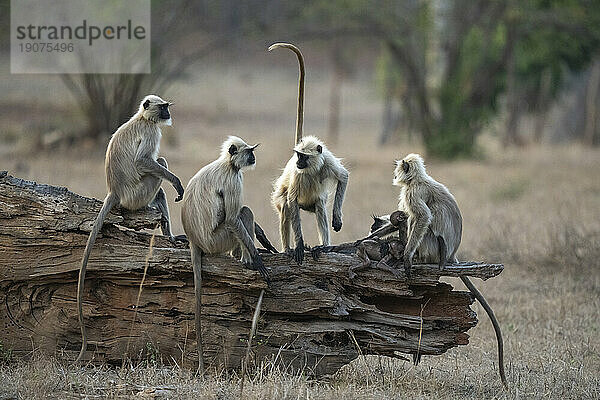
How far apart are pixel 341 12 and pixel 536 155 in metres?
6.21

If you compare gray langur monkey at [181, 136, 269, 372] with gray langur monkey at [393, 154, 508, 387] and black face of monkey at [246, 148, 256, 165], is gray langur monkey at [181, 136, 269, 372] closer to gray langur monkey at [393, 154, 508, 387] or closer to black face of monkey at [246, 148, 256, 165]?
black face of monkey at [246, 148, 256, 165]

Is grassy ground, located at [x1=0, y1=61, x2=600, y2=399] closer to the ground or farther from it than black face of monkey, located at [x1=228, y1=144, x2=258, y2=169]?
closer to the ground

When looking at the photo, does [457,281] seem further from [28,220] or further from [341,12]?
[341,12]

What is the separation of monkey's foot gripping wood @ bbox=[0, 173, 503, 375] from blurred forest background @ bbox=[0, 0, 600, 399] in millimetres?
216

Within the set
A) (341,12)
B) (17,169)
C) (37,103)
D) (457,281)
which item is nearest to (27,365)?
(457,281)

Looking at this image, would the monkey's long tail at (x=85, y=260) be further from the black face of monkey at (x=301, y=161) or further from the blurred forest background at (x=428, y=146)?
Answer: the black face of monkey at (x=301, y=161)

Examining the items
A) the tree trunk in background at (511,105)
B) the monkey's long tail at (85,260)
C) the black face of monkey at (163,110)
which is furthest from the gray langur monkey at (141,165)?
the tree trunk in background at (511,105)

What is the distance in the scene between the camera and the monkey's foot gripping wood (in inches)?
212

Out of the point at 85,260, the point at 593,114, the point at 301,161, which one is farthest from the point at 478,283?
the point at 593,114

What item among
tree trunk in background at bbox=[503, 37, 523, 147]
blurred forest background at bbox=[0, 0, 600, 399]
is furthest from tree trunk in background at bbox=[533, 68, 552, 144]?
tree trunk in background at bbox=[503, 37, 523, 147]

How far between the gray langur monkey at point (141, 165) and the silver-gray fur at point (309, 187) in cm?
79

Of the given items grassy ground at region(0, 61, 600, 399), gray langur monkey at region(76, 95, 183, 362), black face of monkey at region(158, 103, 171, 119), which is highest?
black face of monkey at region(158, 103, 171, 119)

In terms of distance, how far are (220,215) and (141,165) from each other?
35.0 inches

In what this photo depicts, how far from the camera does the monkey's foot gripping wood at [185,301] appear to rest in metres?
5.39
